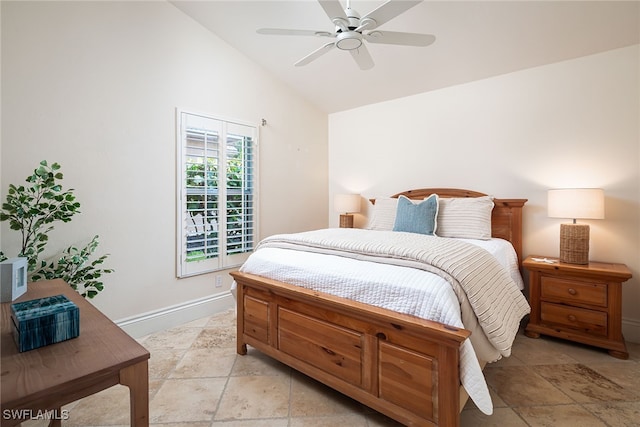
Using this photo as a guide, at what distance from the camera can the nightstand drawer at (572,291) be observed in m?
2.30

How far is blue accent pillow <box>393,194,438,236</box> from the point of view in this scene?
2842mm

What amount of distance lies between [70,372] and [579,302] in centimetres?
313

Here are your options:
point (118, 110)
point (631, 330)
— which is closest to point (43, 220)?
point (118, 110)

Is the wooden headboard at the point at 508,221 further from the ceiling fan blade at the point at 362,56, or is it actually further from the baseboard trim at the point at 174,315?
the baseboard trim at the point at 174,315

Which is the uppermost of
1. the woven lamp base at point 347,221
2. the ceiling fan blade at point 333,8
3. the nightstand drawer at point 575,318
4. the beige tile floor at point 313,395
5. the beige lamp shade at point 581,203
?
the ceiling fan blade at point 333,8

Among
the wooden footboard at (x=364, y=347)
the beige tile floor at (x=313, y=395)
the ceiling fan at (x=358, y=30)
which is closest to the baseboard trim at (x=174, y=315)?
the beige tile floor at (x=313, y=395)

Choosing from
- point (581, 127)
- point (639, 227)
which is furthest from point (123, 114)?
point (639, 227)

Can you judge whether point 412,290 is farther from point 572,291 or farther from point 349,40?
point 572,291

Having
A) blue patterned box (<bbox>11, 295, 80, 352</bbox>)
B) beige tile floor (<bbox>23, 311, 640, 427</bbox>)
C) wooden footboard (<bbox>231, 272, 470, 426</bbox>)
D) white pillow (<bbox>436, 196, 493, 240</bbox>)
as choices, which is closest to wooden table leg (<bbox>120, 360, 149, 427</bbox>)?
blue patterned box (<bbox>11, 295, 80, 352</bbox>)

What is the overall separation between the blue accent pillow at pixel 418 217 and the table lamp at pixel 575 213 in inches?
36.8

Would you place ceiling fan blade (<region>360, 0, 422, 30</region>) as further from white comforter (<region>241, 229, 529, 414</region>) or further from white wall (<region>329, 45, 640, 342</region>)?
white wall (<region>329, 45, 640, 342</region>)

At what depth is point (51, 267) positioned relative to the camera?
208 cm

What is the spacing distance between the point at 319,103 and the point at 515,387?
3.72 m

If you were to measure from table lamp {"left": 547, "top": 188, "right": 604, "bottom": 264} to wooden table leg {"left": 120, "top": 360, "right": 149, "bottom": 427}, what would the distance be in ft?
9.73
